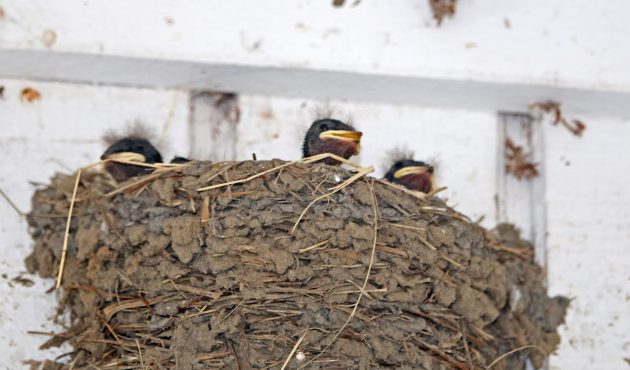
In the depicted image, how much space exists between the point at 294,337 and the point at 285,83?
1.22 metres

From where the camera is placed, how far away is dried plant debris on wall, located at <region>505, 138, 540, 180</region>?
14.2 ft

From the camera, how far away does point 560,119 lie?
14.4 ft

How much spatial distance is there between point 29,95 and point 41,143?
0.64 ft

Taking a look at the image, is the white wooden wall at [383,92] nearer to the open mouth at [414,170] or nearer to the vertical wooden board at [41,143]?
the vertical wooden board at [41,143]

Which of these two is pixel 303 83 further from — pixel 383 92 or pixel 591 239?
pixel 591 239

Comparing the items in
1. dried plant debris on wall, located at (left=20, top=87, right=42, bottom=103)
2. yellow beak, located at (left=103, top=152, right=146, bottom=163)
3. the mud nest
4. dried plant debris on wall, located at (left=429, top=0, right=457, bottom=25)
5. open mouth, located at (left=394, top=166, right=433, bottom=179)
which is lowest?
the mud nest

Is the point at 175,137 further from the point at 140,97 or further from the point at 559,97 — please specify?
the point at 559,97

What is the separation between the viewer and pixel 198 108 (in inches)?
172

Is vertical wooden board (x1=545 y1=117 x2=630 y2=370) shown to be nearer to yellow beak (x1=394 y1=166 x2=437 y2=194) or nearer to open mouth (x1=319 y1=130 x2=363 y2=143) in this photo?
yellow beak (x1=394 y1=166 x2=437 y2=194)

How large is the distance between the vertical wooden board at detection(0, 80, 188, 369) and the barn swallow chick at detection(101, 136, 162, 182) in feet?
0.52

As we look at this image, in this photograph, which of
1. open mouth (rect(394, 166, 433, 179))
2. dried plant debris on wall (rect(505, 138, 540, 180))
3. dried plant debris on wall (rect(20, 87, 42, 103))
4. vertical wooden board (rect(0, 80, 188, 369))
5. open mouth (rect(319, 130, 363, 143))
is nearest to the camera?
vertical wooden board (rect(0, 80, 188, 369))

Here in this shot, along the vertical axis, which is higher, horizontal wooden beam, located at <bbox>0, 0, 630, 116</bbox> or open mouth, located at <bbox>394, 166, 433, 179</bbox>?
horizontal wooden beam, located at <bbox>0, 0, 630, 116</bbox>

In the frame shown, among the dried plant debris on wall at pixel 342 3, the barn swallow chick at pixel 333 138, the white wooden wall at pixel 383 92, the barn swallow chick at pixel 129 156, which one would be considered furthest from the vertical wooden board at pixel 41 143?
the dried plant debris on wall at pixel 342 3

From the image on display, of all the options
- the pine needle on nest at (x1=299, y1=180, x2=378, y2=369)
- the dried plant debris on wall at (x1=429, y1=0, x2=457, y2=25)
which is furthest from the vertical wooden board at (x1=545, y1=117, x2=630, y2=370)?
the pine needle on nest at (x1=299, y1=180, x2=378, y2=369)
